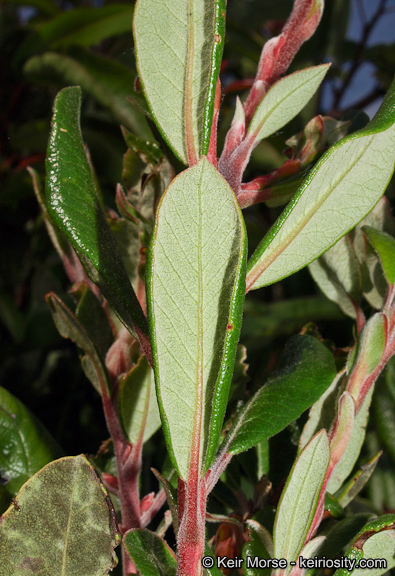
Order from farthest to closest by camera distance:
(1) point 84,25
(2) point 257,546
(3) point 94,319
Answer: (1) point 84,25 < (3) point 94,319 < (2) point 257,546

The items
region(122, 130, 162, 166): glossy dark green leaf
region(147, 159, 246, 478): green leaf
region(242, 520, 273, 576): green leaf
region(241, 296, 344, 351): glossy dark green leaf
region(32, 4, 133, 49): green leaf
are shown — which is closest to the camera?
region(147, 159, 246, 478): green leaf

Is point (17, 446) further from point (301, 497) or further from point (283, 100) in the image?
point (283, 100)

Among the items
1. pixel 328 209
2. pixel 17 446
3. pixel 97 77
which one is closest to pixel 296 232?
pixel 328 209

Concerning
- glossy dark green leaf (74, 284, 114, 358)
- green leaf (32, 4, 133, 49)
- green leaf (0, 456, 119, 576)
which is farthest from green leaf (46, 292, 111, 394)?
green leaf (32, 4, 133, 49)

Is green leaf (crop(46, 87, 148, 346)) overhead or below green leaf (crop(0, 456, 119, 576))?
overhead

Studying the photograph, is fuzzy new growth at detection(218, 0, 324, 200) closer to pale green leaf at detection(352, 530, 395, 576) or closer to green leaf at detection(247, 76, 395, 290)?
green leaf at detection(247, 76, 395, 290)

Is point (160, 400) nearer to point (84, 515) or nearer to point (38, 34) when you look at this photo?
point (84, 515)

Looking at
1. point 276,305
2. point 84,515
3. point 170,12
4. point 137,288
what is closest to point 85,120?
point 276,305
